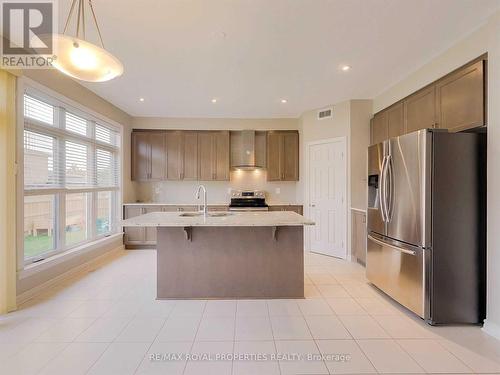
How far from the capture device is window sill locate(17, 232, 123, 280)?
2.81m

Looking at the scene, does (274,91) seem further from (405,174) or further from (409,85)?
Answer: (405,174)

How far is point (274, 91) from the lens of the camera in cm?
393

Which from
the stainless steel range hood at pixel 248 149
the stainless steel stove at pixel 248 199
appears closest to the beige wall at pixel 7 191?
the stainless steel stove at pixel 248 199

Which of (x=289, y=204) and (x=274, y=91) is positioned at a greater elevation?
(x=274, y=91)

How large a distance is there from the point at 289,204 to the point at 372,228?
217 cm

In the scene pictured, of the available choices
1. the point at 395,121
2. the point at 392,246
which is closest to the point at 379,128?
the point at 395,121

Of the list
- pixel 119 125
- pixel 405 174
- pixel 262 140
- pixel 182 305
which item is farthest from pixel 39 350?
pixel 262 140

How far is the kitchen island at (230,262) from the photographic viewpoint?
2883 millimetres

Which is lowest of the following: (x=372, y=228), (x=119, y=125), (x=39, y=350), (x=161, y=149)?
(x=39, y=350)

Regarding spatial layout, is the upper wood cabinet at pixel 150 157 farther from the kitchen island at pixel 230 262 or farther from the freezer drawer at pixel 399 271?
the freezer drawer at pixel 399 271

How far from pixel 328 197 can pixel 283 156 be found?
1332mm

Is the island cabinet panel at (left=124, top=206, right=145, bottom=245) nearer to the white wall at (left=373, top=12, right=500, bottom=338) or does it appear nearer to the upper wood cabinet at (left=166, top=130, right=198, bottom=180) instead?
the upper wood cabinet at (left=166, top=130, right=198, bottom=180)

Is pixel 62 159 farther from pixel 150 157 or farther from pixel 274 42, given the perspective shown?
pixel 274 42

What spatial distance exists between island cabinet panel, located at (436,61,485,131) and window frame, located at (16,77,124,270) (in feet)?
14.5
